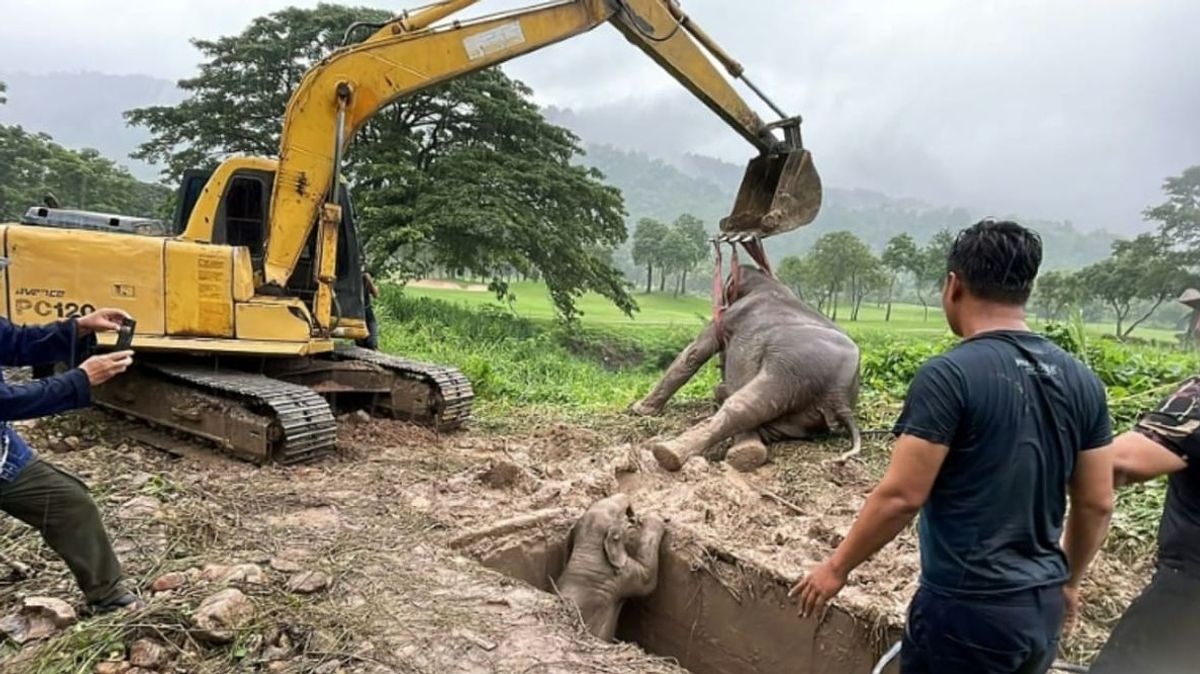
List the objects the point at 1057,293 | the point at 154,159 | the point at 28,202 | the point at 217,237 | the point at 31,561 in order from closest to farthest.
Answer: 1. the point at 31,561
2. the point at 217,237
3. the point at 154,159
4. the point at 28,202
5. the point at 1057,293

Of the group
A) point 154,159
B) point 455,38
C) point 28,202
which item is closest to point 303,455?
point 455,38

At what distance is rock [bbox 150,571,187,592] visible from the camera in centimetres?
318

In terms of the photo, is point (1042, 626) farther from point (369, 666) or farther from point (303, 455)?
point (303, 455)

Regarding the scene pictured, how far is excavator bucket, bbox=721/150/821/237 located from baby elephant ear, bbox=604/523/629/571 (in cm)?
425

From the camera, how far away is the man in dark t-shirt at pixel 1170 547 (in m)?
2.08

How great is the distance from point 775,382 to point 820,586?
174 inches

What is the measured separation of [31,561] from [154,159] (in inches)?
803

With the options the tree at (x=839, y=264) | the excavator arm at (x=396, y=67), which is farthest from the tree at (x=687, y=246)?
the excavator arm at (x=396, y=67)

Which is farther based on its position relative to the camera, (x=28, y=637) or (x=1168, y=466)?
(x=28, y=637)

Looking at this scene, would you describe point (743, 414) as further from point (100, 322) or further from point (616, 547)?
point (100, 322)

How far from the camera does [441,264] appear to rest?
1683 centimetres

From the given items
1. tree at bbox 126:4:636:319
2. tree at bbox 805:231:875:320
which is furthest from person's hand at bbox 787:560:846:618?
tree at bbox 805:231:875:320

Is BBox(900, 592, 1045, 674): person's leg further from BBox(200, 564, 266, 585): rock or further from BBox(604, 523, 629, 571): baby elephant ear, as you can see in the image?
BBox(200, 564, 266, 585): rock

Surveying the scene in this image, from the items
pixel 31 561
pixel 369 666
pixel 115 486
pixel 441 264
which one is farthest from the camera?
pixel 441 264
